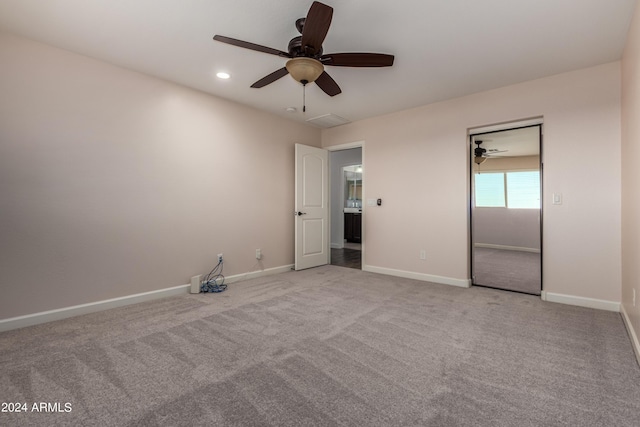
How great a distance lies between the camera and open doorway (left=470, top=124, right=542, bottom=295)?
537 centimetres

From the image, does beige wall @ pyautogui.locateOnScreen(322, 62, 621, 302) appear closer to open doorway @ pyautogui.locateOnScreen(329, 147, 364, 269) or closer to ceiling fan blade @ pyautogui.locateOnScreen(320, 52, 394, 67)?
open doorway @ pyautogui.locateOnScreen(329, 147, 364, 269)

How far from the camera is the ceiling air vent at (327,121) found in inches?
182

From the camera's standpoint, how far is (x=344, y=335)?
7.55 ft

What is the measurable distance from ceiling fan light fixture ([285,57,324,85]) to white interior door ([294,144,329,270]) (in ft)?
8.29

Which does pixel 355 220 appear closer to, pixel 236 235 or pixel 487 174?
pixel 487 174

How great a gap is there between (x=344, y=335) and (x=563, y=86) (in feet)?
11.5

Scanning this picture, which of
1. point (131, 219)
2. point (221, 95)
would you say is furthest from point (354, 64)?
point (131, 219)

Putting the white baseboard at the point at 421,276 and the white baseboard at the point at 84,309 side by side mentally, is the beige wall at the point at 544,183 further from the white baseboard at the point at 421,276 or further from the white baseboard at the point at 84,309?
the white baseboard at the point at 84,309

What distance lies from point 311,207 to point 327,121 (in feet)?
4.88

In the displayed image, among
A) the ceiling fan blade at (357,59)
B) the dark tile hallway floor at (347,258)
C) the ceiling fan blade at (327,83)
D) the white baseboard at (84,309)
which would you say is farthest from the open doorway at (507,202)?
the white baseboard at (84,309)

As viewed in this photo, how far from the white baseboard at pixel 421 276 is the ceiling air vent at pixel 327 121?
2474mm

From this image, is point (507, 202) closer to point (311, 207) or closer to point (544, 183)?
point (544, 183)

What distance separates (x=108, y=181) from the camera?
2.92 metres

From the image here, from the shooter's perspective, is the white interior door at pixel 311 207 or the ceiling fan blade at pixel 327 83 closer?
the ceiling fan blade at pixel 327 83
